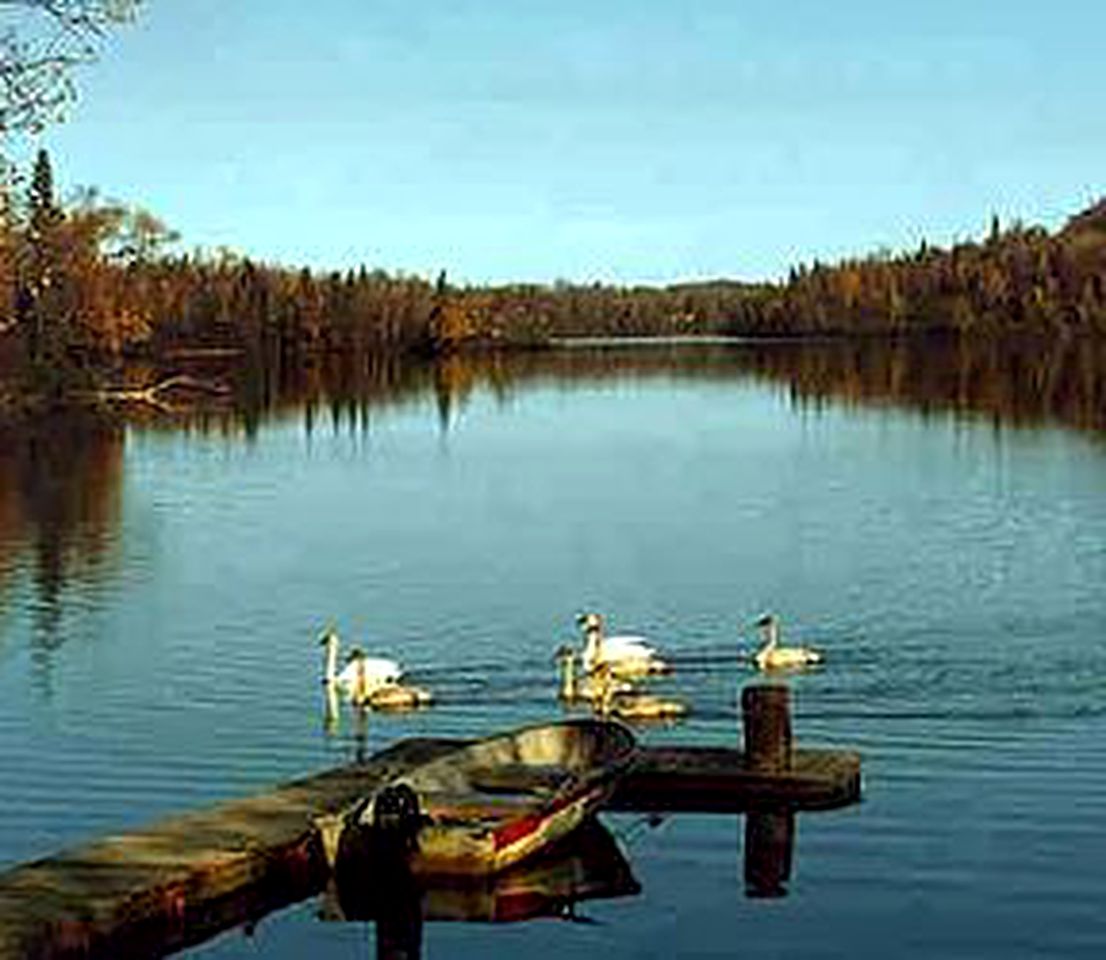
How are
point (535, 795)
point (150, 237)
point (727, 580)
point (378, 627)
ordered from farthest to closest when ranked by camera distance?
point (150, 237)
point (727, 580)
point (378, 627)
point (535, 795)

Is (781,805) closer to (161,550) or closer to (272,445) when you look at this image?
(161,550)

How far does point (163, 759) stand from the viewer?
99.5 feet

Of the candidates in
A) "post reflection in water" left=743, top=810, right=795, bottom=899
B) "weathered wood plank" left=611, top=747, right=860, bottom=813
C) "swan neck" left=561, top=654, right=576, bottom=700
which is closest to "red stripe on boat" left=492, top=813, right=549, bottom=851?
"post reflection in water" left=743, top=810, right=795, bottom=899

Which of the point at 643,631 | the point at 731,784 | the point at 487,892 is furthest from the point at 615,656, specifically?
the point at 487,892

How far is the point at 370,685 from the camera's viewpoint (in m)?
A: 33.2

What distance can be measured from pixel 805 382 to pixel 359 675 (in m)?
113

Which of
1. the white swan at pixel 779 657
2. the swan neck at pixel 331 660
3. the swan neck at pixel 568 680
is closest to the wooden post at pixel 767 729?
the swan neck at pixel 568 680

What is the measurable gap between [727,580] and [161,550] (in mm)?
16495

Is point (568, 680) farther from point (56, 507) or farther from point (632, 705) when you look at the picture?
point (56, 507)

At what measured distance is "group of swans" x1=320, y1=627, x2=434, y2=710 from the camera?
33.2m

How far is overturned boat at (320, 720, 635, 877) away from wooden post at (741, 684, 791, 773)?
1585mm

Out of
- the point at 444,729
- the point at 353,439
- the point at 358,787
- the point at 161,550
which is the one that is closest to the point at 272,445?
the point at 353,439

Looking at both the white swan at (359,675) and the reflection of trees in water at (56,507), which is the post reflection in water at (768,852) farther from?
the reflection of trees in water at (56,507)

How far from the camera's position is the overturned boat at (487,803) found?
2344 centimetres
